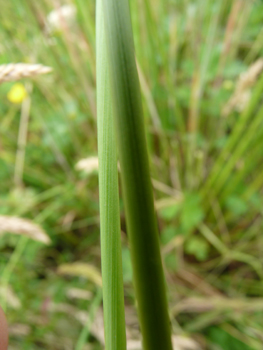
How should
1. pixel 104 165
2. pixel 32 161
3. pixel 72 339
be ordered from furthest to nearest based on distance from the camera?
pixel 32 161
pixel 72 339
pixel 104 165

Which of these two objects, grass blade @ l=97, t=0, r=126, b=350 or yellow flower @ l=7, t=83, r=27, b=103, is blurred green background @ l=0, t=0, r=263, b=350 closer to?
yellow flower @ l=7, t=83, r=27, b=103

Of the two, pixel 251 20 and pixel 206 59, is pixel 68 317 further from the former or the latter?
pixel 251 20

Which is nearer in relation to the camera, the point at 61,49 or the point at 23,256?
the point at 23,256

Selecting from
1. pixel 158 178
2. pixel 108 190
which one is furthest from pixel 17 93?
pixel 108 190

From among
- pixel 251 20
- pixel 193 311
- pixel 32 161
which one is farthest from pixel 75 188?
pixel 251 20

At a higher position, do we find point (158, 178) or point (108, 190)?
point (158, 178)

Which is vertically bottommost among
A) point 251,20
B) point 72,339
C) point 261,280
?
point 72,339

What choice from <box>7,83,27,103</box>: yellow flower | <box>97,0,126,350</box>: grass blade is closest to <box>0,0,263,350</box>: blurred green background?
<box>7,83,27,103</box>: yellow flower

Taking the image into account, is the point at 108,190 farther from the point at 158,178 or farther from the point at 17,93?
the point at 17,93
